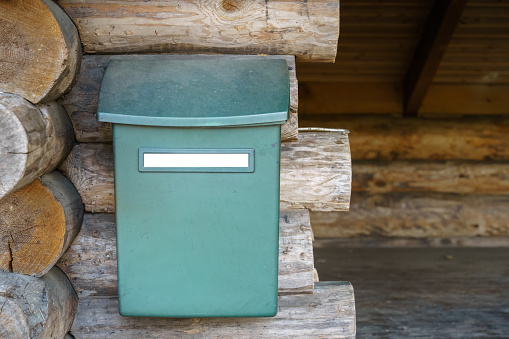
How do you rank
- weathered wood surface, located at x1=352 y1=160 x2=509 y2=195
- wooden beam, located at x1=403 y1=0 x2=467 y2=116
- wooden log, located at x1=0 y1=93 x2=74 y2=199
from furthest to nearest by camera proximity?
1. weathered wood surface, located at x1=352 y1=160 x2=509 y2=195
2. wooden beam, located at x1=403 y1=0 x2=467 y2=116
3. wooden log, located at x1=0 y1=93 x2=74 y2=199

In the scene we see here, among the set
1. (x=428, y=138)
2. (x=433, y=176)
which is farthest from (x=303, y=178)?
(x=433, y=176)

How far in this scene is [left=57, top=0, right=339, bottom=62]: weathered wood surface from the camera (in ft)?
6.19

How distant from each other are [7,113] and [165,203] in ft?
1.78

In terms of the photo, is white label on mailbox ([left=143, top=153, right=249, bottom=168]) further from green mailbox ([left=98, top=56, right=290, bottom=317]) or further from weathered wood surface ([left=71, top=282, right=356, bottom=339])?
weathered wood surface ([left=71, top=282, right=356, bottom=339])

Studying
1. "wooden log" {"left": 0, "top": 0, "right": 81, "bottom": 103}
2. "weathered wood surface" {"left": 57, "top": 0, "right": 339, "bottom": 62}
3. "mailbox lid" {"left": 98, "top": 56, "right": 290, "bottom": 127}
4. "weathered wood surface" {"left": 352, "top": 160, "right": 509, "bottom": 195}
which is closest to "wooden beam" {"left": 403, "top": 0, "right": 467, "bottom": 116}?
"weathered wood surface" {"left": 352, "top": 160, "right": 509, "bottom": 195}

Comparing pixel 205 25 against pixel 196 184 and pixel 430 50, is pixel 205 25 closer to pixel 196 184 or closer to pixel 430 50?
pixel 196 184

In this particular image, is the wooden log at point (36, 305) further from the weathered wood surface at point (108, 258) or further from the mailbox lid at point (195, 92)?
the mailbox lid at point (195, 92)

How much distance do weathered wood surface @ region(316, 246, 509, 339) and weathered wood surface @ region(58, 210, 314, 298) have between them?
1547 millimetres

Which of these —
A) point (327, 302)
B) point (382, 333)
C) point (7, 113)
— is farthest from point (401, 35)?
point (7, 113)

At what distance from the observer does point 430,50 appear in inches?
182

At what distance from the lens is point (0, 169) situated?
56.1 inches

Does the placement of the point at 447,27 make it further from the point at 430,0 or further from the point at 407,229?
the point at 407,229

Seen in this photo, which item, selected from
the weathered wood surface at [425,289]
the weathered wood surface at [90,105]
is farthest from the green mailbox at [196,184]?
the weathered wood surface at [425,289]

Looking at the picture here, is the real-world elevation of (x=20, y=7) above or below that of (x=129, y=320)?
above
